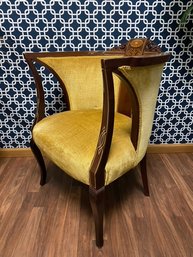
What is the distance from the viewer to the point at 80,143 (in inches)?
38.1

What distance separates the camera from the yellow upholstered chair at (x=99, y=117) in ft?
2.68

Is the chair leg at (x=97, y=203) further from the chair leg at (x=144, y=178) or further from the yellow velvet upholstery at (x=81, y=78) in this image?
the yellow velvet upholstery at (x=81, y=78)

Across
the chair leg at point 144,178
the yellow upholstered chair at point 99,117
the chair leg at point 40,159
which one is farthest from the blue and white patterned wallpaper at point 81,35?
the chair leg at point 144,178

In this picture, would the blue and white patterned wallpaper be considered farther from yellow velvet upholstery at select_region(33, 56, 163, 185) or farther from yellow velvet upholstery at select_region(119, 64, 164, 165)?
yellow velvet upholstery at select_region(119, 64, 164, 165)

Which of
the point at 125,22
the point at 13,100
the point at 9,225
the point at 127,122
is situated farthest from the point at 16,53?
the point at 9,225

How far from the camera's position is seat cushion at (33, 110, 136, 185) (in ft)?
2.99

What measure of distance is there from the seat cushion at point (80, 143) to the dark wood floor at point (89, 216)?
A: 1.06ft

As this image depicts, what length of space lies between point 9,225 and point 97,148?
0.66 meters

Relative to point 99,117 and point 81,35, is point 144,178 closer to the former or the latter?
point 99,117

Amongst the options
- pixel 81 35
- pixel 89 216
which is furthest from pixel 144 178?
pixel 81 35

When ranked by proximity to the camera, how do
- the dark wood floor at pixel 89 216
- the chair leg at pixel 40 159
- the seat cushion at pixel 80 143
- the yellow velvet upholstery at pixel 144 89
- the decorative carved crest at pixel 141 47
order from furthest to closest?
1. the chair leg at pixel 40 159
2. the decorative carved crest at pixel 141 47
3. the dark wood floor at pixel 89 216
4. the seat cushion at pixel 80 143
5. the yellow velvet upholstery at pixel 144 89

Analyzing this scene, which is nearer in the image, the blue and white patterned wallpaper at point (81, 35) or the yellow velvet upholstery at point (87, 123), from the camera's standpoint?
the yellow velvet upholstery at point (87, 123)

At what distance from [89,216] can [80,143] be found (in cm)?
45

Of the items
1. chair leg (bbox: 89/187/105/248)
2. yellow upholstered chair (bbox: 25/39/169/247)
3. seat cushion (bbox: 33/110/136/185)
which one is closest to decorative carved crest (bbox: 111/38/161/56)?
yellow upholstered chair (bbox: 25/39/169/247)
